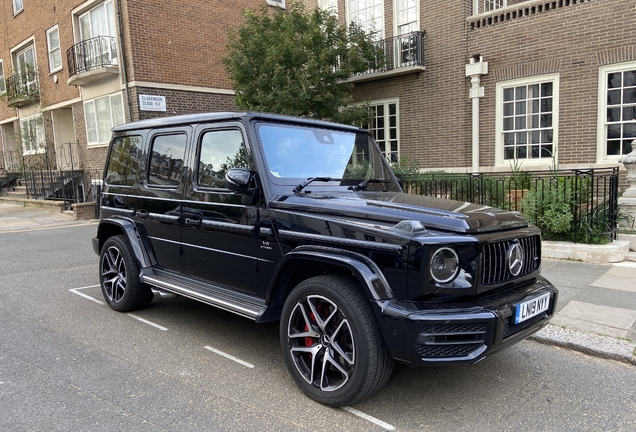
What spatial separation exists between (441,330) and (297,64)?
8862 mm

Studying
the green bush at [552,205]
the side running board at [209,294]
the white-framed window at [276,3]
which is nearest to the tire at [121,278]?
the side running board at [209,294]

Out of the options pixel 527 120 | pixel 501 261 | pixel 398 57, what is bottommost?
pixel 501 261

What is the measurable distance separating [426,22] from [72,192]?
1269 centimetres

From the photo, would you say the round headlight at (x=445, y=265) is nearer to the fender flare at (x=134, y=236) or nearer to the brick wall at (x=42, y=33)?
the fender flare at (x=134, y=236)

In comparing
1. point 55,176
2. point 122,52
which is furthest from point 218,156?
point 55,176

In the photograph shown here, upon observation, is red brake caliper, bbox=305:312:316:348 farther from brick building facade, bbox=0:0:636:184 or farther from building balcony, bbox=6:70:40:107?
building balcony, bbox=6:70:40:107

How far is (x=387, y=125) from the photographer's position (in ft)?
42.8

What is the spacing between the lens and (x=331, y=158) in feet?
13.6

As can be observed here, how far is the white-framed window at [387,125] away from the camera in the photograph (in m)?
12.8

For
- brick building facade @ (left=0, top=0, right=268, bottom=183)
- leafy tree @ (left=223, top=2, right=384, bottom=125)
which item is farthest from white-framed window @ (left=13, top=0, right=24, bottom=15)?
leafy tree @ (left=223, top=2, right=384, bottom=125)

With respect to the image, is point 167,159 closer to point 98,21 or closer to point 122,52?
point 122,52

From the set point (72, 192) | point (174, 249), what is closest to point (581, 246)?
point (174, 249)

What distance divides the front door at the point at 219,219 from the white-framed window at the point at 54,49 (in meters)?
16.5

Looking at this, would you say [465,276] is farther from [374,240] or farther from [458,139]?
[458,139]
